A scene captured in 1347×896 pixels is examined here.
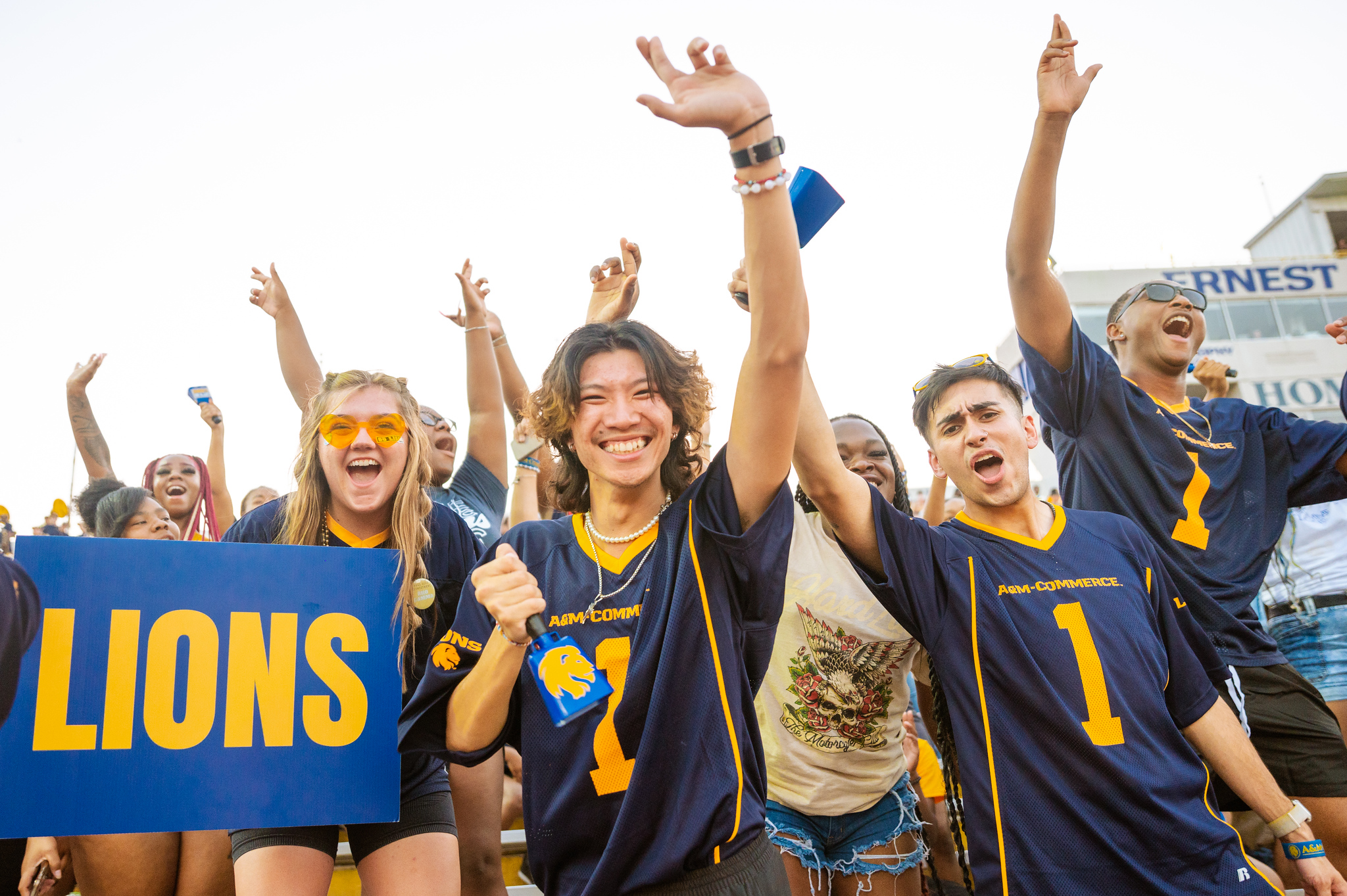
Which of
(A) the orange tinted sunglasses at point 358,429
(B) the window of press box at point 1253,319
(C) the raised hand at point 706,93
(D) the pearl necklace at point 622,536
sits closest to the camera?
(C) the raised hand at point 706,93

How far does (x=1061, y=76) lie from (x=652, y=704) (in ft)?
8.52

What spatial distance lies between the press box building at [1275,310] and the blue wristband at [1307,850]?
35.3 metres

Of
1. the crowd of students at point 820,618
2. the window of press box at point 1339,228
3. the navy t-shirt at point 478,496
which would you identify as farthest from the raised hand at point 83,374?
the window of press box at point 1339,228

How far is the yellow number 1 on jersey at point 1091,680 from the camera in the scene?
242 centimetres

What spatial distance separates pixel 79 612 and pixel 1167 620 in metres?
3.15

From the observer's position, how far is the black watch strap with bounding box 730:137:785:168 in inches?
74.6

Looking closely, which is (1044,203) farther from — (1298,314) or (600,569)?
(1298,314)

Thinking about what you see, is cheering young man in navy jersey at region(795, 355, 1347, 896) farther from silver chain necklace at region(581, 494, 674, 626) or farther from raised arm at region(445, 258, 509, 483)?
raised arm at region(445, 258, 509, 483)

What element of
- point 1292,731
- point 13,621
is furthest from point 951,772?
point 13,621

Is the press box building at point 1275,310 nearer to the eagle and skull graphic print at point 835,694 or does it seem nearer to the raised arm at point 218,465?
the raised arm at point 218,465

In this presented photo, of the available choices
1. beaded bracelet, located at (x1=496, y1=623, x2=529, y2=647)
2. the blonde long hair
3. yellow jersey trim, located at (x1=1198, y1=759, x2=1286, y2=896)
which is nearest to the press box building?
yellow jersey trim, located at (x1=1198, y1=759, x2=1286, y2=896)

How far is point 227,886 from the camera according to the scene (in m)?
3.21

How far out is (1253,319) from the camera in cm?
3556

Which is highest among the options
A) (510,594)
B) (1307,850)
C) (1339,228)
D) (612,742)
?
(1339,228)
